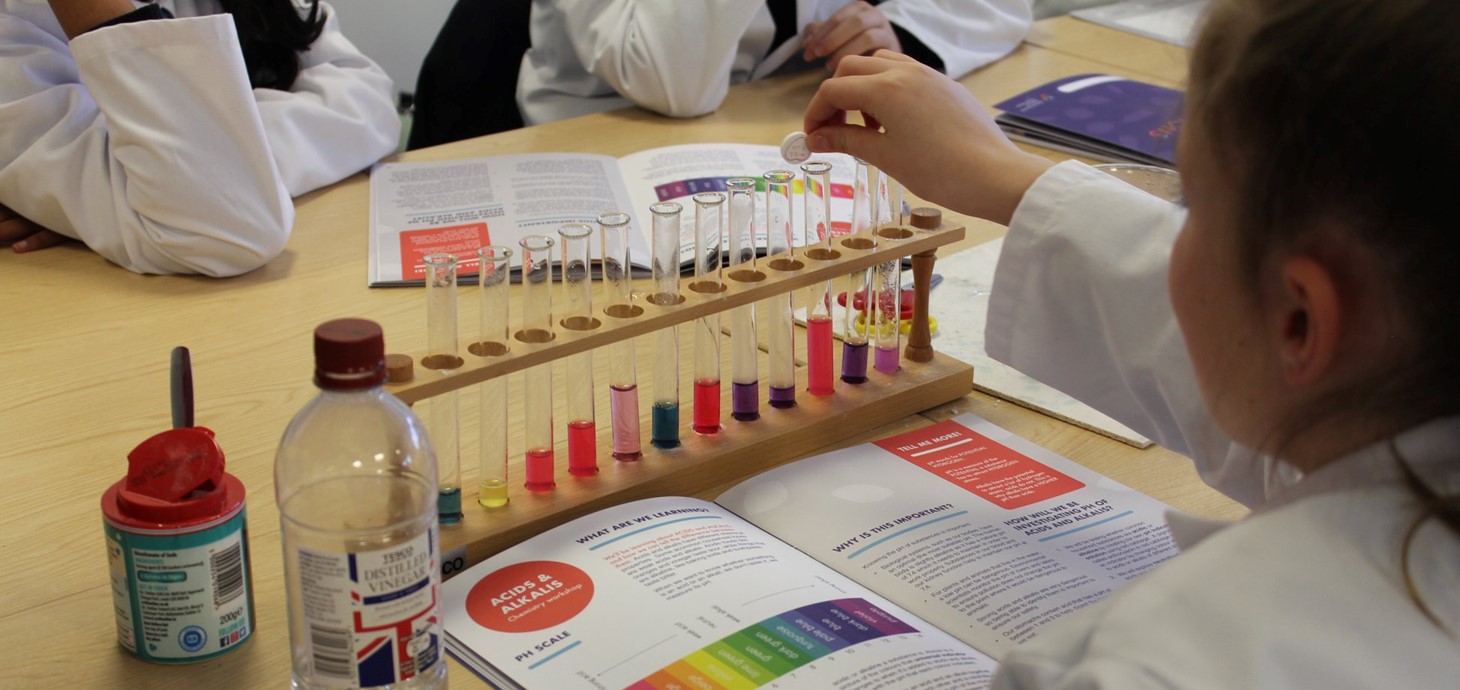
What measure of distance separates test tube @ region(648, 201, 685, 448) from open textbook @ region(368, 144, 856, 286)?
0.32 metres

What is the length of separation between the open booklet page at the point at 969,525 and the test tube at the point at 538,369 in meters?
0.13

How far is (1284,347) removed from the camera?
0.58 meters

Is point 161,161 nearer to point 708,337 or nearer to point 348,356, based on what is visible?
point 708,337

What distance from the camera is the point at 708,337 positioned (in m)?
0.96

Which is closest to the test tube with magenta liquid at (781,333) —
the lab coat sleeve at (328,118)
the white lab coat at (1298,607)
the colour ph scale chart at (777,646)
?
the colour ph scale chart at (777,646)

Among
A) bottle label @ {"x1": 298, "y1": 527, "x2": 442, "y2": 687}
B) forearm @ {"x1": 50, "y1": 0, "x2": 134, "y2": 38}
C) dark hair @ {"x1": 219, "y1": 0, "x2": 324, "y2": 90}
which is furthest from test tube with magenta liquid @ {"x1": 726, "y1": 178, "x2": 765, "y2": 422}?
dark hair @ {"x1": 219, "y1": 0, "x2": 324, "y2": 90}

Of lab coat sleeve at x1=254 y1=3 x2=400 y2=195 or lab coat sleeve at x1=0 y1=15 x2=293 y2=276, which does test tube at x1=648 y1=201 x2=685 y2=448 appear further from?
lab coat sleeve at x1=254 y1=3 x2=400 y2=195

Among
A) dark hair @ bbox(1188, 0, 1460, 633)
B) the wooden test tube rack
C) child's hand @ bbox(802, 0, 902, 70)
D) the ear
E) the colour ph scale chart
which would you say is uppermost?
dark hair @ bbox(1188, 0, 1460, 633)

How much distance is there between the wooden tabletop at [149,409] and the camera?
0.77 metres

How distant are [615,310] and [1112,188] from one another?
367mm

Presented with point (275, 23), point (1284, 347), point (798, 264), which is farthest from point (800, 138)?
point (275, 23)

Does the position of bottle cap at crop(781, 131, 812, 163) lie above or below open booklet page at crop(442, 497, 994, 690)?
above

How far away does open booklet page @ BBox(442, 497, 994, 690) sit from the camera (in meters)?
0.74

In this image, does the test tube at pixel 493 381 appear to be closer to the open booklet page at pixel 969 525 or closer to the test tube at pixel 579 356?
the test tube at pixel 579 356
